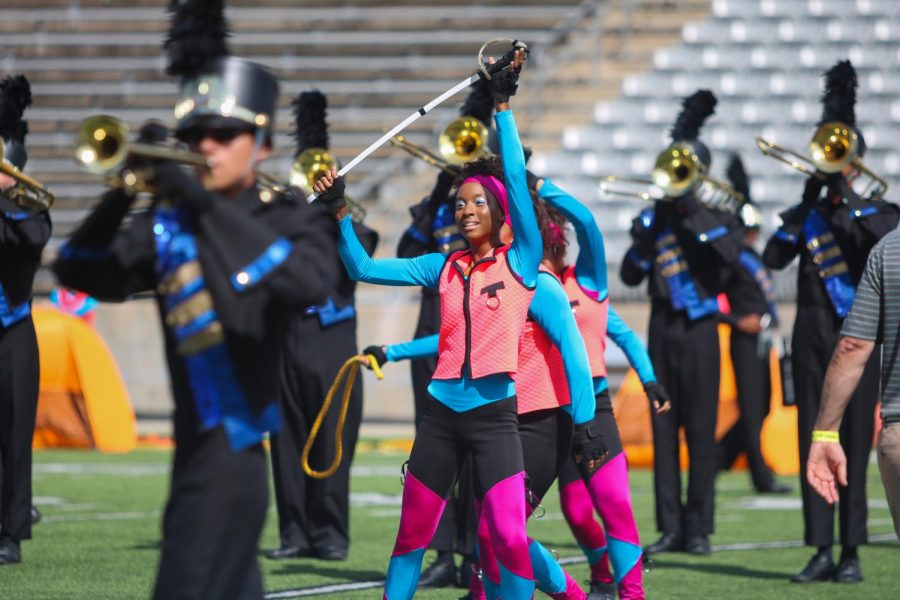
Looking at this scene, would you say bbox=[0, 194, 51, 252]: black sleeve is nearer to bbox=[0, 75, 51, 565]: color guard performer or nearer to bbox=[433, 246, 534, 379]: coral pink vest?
bbox=[0, 75, 51, 565]: color guard performer

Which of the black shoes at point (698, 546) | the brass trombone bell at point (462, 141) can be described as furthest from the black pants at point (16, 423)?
the black shoes at point (698, 546)

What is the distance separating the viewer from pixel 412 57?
20.6m

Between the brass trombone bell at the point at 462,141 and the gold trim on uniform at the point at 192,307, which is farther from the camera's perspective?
the brass trombone bell at the point at 462,141

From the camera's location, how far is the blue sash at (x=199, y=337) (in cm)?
364

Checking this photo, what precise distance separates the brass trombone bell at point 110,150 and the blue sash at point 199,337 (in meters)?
0.18

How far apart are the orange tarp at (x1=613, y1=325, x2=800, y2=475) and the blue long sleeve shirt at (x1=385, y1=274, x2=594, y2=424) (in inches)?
294

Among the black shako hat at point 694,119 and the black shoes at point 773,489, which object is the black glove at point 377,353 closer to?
the black shako hat at point 694,119

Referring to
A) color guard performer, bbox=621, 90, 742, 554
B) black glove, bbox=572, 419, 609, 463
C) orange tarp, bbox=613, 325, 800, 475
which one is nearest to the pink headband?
black glove, bbox=572, 419, 609, 463

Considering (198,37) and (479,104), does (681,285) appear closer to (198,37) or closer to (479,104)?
(479,104)

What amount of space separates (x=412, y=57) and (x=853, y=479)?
1374cm

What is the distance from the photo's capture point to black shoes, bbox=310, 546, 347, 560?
26.2 ft

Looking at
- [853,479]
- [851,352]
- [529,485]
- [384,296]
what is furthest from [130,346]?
[851,352]

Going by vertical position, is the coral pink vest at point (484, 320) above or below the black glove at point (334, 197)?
below

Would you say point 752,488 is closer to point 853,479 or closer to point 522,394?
point 853,479
